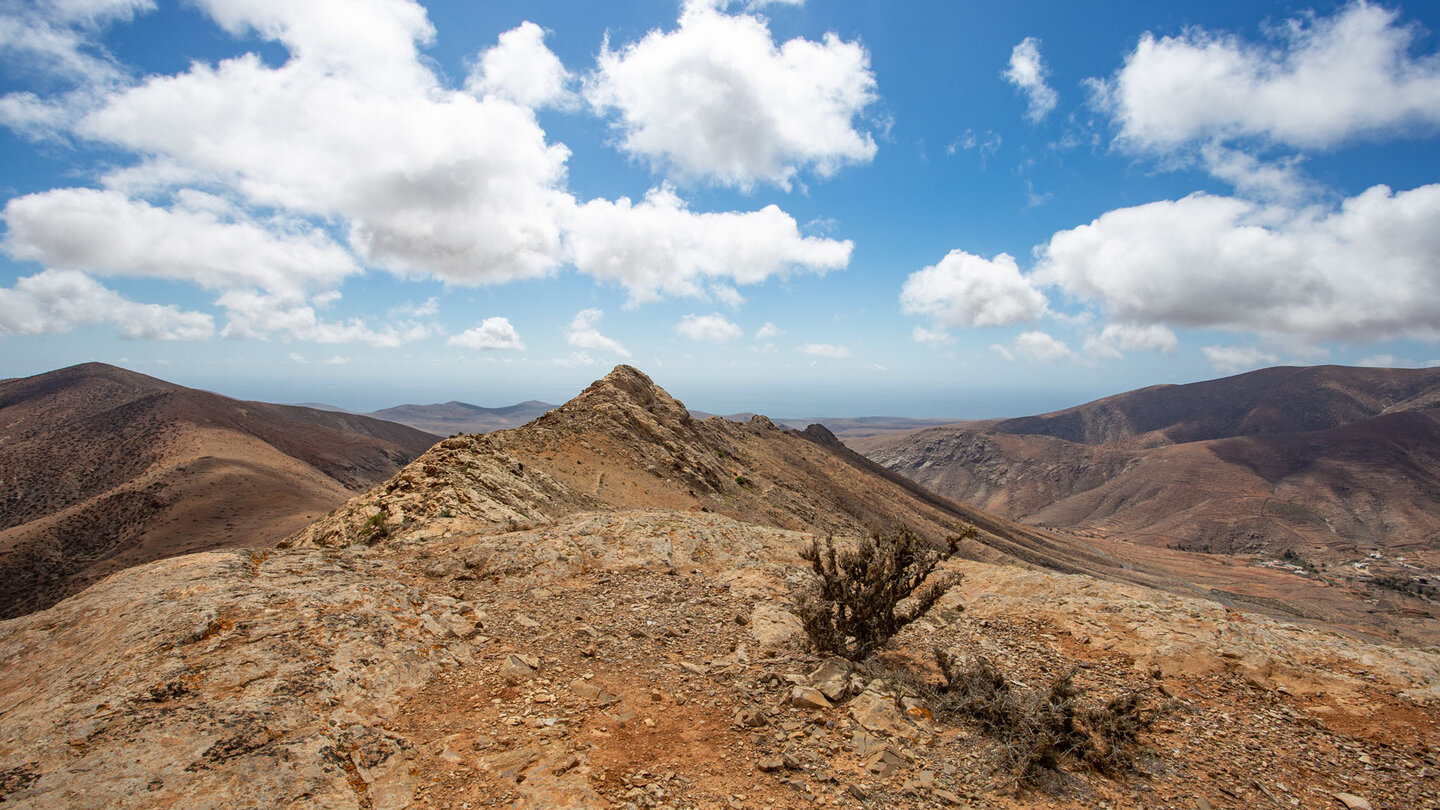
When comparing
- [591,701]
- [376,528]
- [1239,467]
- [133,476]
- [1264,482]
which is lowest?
[1264,482]

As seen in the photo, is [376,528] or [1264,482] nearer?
[376,528]

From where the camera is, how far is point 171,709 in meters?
4.59

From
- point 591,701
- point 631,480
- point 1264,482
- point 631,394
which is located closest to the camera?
point 591,701

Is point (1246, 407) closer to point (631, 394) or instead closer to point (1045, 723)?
point (631, 394)

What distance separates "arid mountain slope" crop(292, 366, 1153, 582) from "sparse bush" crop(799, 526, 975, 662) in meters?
4.02

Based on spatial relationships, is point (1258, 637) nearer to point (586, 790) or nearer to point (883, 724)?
point (883, 724)

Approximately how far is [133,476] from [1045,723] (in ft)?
259

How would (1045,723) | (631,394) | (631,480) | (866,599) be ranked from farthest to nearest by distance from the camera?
(631,394) < (631,480) < (866,599) < (1045,723)

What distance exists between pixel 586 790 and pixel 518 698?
159cm

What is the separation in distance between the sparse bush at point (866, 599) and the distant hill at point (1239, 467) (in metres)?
104

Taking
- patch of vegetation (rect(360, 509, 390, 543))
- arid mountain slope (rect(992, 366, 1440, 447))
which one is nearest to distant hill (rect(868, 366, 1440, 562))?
arid mountain slope (rect(992, 366, 1440, 447))

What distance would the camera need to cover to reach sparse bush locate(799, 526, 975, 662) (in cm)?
655

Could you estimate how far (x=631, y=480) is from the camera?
20906 millimetres

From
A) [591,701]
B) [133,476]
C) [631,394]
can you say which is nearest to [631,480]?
[631,394]
